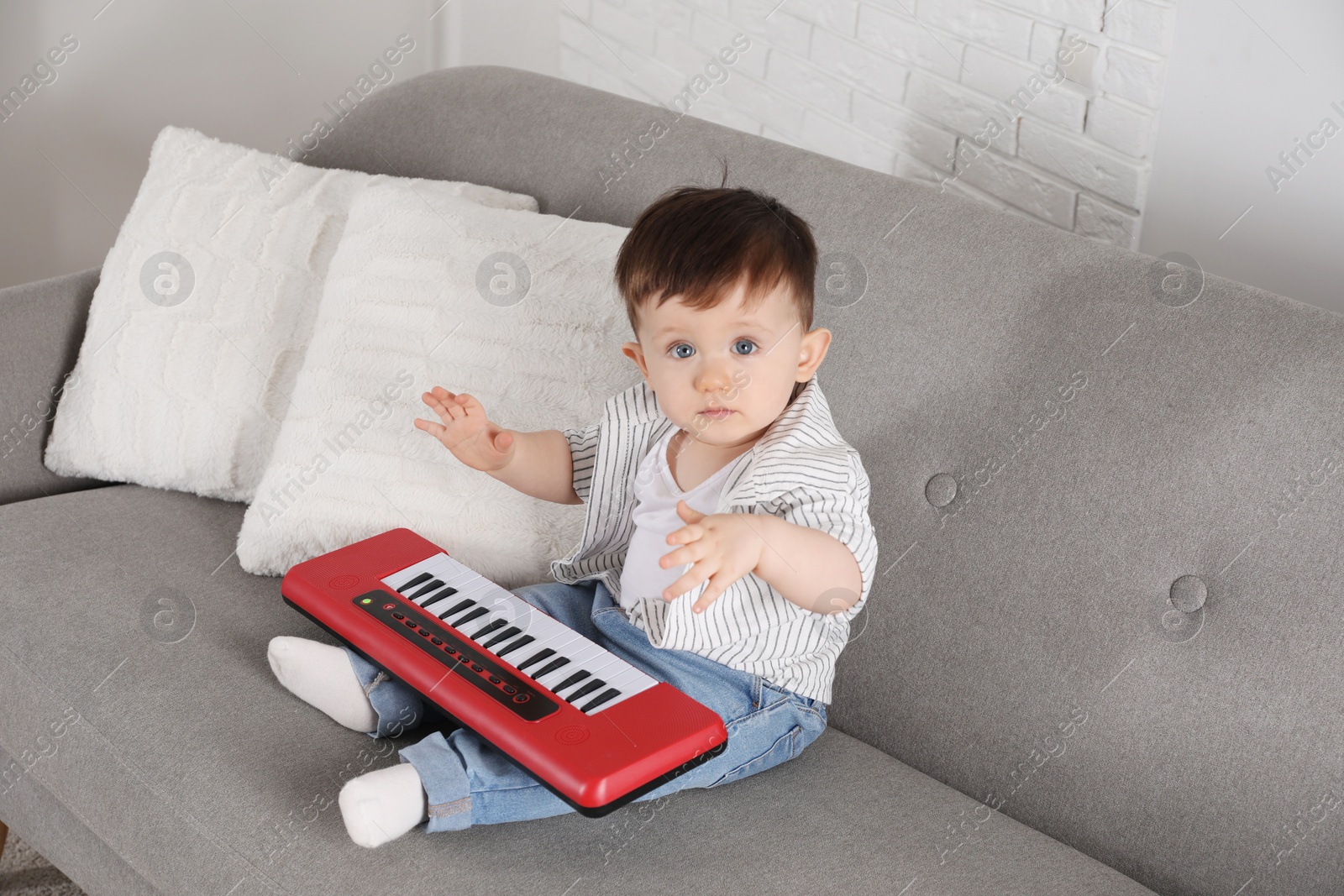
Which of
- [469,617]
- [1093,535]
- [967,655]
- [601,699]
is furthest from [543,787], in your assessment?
[1093,535]

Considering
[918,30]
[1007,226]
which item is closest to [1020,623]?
[1007,226]

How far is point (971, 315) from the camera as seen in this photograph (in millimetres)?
1167

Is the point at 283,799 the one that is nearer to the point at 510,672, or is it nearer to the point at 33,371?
the point at 510,672

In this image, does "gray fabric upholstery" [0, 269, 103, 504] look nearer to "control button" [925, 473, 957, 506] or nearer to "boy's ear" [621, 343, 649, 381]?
"boy's ear" [621, 343, 649, 381]

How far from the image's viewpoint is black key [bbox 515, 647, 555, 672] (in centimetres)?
103

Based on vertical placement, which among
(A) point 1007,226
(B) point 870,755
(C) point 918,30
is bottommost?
(B) point 870,755

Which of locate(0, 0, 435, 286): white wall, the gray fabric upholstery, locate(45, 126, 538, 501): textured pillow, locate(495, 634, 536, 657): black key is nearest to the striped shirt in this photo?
locate(495, 634, 536, 657): black key

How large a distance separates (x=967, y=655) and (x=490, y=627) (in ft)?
1.51

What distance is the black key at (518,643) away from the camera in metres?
1.04

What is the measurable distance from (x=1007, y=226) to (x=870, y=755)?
56cm

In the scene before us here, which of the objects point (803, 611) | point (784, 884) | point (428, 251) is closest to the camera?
point (784, 884)

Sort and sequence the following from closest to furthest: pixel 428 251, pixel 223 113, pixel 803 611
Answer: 1. pixel 803 611
2. pixel 428 251
3. pixel 223 113

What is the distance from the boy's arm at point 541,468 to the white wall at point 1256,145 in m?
0.77

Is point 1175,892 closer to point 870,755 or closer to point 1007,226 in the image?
point 870,755
